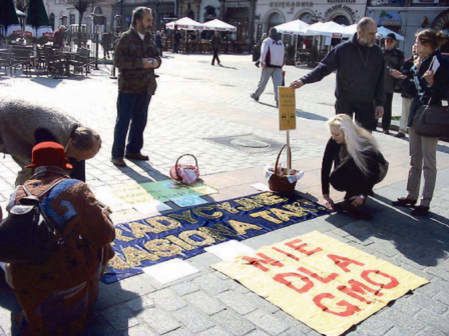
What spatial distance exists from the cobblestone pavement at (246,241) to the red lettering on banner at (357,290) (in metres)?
0.17

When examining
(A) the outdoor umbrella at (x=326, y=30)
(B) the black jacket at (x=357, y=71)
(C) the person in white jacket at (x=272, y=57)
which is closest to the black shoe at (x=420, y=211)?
(B) the black jacket at (x=357, y=71)

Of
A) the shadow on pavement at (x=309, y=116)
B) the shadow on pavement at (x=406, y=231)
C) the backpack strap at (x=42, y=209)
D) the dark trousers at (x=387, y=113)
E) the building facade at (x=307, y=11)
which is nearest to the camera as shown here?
the backpack strap at (x=42, y=209)

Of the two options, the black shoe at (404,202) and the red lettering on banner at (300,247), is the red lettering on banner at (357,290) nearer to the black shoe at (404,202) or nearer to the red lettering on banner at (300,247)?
the red lettering on banner at (300,247)

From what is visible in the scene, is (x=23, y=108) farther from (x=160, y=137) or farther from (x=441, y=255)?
(x=160, y=137)

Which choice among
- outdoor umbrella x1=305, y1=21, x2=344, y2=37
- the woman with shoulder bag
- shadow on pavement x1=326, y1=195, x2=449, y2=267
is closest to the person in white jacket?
the woman with shoulder bag

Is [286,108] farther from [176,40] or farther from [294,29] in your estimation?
[176,40]

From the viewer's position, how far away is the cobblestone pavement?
9.57 feet

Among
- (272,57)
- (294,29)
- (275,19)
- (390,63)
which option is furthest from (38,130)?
(275,19)

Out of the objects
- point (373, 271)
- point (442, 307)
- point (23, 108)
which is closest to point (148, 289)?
point (23, 108)

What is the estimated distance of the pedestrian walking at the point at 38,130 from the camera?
307 cm

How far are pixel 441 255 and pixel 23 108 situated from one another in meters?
3.50

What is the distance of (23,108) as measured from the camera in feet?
10.2

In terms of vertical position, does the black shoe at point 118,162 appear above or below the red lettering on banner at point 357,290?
above

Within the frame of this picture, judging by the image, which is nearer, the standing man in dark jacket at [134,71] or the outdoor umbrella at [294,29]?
the standing man in dark jacket at [134,71]
